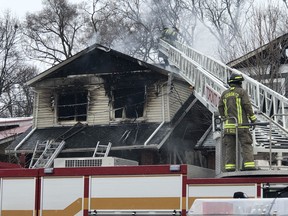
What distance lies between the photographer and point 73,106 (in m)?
16.2

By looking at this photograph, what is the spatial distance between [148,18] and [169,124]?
31.5 feet

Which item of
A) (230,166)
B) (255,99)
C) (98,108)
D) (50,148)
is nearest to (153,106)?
(98,108)

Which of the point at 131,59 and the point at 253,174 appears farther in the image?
the point at 131,59

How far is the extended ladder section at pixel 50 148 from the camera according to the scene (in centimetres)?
1421

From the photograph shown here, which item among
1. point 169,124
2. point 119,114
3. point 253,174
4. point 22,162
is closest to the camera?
point 253,174

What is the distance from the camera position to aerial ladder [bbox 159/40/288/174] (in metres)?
6.91

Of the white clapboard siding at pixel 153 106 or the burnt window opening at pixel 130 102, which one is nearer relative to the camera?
the white clapboard siding at pixel 153 106

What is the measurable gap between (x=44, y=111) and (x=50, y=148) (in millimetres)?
2174

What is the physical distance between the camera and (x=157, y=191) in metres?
6.20

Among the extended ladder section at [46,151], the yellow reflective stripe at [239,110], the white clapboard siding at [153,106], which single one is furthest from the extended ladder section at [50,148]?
the yellow reflective stripe at [239,110]

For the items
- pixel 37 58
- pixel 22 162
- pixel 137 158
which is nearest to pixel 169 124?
pixel 137 158

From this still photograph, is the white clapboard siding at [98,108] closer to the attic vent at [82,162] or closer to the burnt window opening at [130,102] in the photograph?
the burnt window opening at [130,102]

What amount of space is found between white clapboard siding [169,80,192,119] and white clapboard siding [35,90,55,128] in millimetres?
3711

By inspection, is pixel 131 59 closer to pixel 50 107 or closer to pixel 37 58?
pixel 50 107
